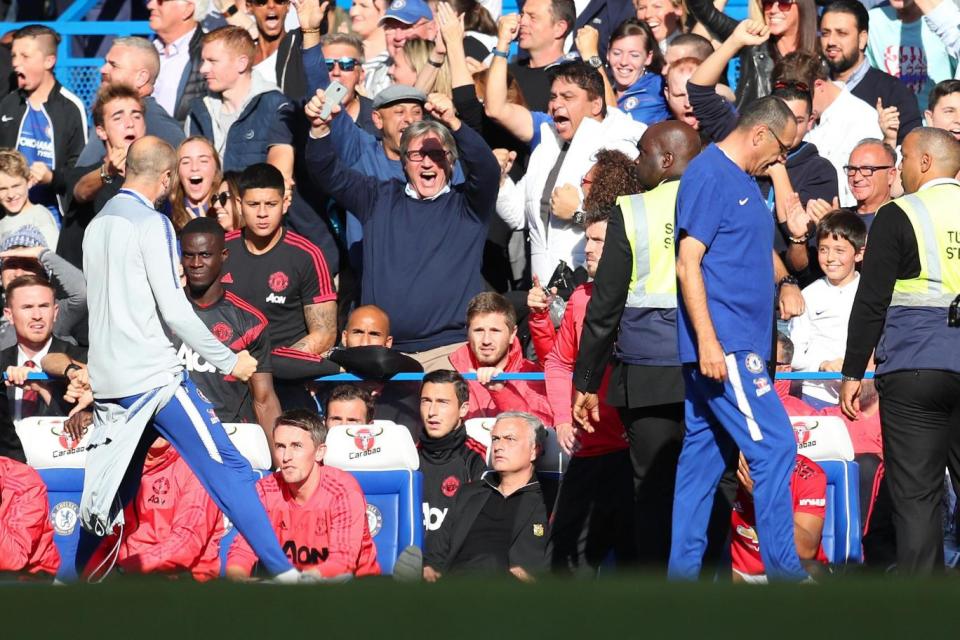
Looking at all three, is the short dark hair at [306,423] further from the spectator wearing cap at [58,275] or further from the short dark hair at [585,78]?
the short dark hair at [585,78]

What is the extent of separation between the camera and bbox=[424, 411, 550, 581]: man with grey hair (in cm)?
773

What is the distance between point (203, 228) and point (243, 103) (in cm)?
192

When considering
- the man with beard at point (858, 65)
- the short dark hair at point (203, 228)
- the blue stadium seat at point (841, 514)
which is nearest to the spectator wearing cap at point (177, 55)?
the short dark hair at point (203, 228)

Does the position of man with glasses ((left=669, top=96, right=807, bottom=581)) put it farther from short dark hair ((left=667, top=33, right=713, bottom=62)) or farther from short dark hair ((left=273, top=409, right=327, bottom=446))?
short dark hair ((left=667, top=33, right=713, bottom=62))

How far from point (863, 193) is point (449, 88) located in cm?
282

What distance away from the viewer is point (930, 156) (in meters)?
6.81

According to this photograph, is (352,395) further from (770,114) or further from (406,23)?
(406,23)

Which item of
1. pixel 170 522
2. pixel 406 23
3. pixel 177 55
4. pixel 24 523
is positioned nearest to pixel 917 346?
pixel 170 522

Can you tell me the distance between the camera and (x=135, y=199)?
712 cm

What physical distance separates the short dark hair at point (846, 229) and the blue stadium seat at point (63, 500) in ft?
14.5

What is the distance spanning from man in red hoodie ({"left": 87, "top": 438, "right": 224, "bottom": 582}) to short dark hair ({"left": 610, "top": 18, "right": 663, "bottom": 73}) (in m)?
4.34

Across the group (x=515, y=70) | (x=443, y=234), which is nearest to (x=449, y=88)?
(x=515, y=70)

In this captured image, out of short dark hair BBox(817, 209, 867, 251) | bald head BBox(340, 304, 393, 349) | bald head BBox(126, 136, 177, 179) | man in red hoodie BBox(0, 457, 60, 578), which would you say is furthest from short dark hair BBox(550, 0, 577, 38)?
man in red hoodie BBox(0, 457, 60, 578)

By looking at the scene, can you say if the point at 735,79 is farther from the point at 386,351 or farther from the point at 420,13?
the point at 386,351
